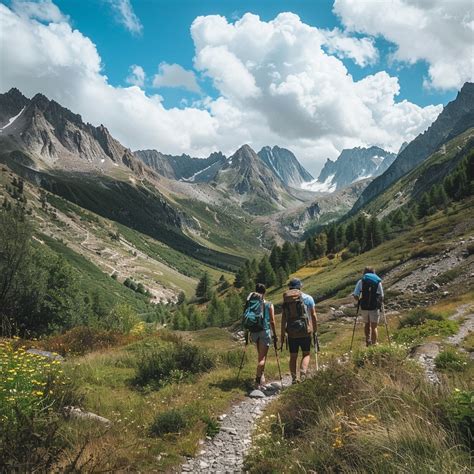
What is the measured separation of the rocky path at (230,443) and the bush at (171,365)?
2.93m

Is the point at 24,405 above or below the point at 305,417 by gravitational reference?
above

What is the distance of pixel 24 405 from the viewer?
6.55 meters

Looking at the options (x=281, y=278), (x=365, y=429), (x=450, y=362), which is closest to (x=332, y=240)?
(x=281, y=278)

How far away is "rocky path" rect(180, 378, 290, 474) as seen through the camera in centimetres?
724

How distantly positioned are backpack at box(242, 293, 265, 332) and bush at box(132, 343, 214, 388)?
2.73 metres

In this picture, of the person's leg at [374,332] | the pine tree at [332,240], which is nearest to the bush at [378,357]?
the person's leg at [374,332]

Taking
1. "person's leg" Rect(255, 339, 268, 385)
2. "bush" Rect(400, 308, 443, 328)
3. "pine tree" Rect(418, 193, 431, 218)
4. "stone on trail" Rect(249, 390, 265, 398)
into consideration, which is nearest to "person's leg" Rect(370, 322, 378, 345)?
→ "person's leg" Rect(255, 339, 268, 385)

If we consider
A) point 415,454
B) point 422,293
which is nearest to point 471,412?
point 415,454

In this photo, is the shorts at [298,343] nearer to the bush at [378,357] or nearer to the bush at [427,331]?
the bush at [378,357]

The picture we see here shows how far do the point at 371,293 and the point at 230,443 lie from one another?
10279 millimetres

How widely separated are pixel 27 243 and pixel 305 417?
134 ft

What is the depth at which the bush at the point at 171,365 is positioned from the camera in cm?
1276

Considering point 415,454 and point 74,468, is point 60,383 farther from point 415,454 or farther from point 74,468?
point 415,454

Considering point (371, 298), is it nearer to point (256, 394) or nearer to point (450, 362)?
point (450, 362)
